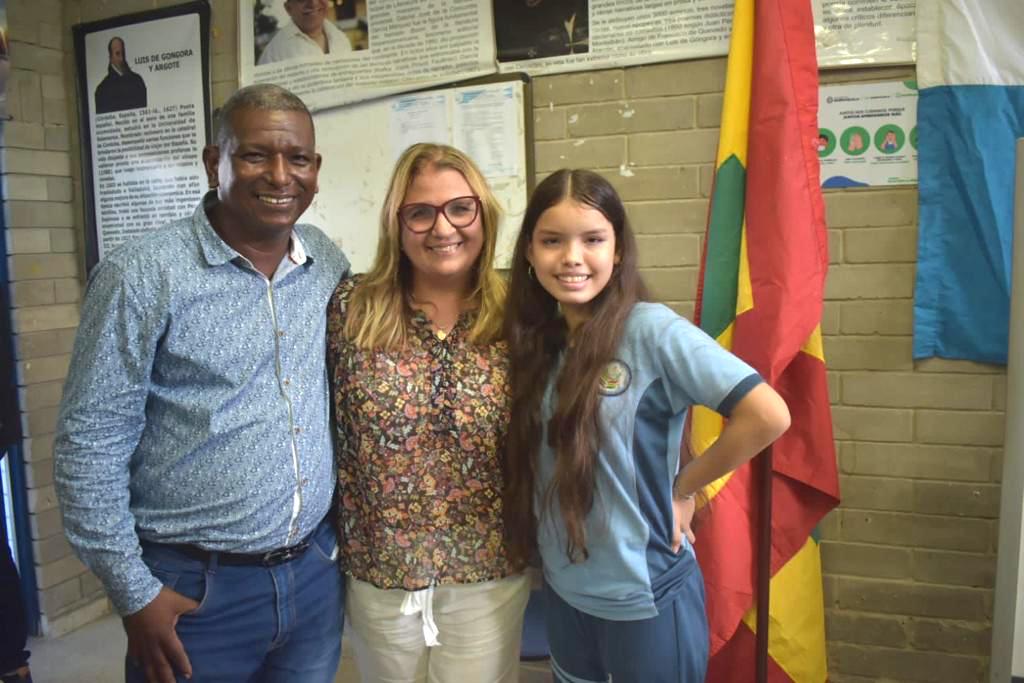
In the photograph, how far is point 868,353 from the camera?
80.4 inches

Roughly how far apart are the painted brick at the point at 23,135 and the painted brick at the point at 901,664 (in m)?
3.27

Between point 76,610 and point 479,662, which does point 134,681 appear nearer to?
point 479,662

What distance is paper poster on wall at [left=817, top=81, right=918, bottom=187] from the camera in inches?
76.4

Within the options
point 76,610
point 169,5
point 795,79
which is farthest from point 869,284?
point 76,610

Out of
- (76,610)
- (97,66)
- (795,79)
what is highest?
(97,66)

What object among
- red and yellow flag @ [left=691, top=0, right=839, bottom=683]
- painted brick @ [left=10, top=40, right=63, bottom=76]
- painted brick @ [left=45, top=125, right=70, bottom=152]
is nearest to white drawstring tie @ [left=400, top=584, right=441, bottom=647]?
red and yellow flag @ [left=691, top=0, right=839, bottom=683]

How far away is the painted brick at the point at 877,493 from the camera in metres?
2.05

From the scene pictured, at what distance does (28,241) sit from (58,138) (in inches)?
17.0

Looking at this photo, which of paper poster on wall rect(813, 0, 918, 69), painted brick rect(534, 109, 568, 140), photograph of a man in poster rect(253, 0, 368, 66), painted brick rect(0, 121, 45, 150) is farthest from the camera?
painted brick rect(0, 121, 45, 150)

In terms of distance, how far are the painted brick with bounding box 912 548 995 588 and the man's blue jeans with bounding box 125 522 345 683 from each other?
1634 millimetres

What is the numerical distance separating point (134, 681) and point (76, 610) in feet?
6.31

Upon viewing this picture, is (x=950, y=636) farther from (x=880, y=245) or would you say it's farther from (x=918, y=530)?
(x=880, y=245)

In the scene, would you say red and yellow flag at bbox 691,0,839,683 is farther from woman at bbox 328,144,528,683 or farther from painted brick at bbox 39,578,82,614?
painted brick at bbox 39,578,82,614

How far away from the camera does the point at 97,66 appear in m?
2.79
